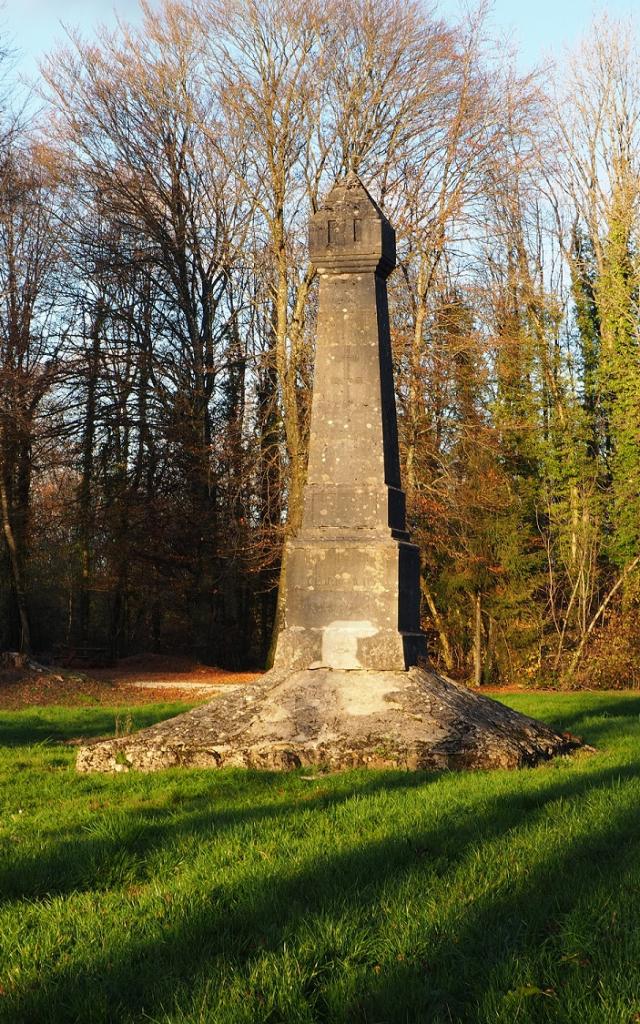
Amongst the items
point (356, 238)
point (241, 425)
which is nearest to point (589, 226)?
point (241, 425)

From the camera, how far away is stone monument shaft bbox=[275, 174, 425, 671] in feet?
28.4

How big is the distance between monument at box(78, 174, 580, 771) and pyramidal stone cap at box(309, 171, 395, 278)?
1cm

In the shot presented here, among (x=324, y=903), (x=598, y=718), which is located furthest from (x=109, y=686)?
(x=324, y=903)

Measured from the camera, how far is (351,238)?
927 centimetres

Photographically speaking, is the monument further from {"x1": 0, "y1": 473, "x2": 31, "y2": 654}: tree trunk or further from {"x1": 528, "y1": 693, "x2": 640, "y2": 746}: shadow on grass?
{"x1": 0, "y1": 473, "x2": 31, "y2": 654}: tree trunk

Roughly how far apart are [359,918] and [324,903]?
0.23 meters

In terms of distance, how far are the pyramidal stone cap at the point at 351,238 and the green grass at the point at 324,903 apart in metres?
4.96

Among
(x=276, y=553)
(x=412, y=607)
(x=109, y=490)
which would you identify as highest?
(x=109, y=490)

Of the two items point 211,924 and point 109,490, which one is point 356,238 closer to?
point 211,924

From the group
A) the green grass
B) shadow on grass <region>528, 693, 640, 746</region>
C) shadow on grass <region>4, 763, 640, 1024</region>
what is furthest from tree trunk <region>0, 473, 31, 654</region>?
shadow on grass <region>4, 763, 640, 1024</region>

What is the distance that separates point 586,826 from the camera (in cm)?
511

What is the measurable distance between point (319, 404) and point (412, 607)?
6.84ft

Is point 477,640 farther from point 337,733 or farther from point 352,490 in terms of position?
point 337,733

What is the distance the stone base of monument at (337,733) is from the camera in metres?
7.51
